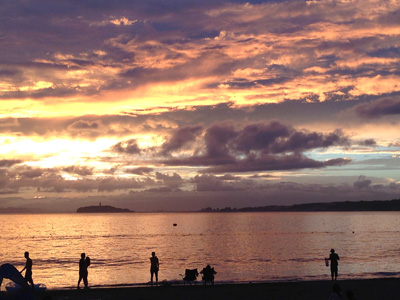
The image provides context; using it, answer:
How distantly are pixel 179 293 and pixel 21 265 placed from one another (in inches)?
1605

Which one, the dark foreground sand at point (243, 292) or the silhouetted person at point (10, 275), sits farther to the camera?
the dark foreground sand at point (243, 292)

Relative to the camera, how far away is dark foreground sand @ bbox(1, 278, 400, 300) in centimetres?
2466

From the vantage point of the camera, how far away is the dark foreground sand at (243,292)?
24.7 m

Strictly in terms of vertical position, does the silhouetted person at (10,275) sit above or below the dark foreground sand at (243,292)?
above

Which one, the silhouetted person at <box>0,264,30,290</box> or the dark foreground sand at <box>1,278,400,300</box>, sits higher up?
the silhouetted person at <box>0,264,30,290</box>

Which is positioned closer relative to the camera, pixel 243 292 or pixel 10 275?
pixel 10 275

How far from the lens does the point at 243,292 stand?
86.5 ft

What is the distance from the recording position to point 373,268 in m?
46.5

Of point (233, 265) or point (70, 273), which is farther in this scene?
point (233, 265)

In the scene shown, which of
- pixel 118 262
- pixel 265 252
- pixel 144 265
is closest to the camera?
pixel 144 265

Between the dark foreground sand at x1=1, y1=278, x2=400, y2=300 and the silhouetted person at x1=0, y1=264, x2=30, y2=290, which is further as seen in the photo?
the dark foreground sand at x1=1, y1=278, x2=400, y2=300

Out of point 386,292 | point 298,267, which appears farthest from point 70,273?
point 386,292

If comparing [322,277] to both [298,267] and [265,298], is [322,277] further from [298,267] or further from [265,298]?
[265,298]

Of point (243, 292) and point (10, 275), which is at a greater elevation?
point (10, 275)
